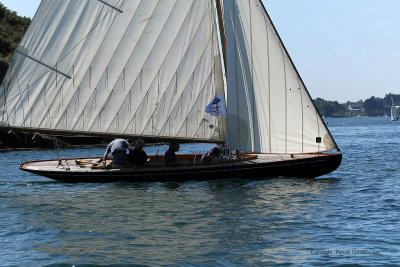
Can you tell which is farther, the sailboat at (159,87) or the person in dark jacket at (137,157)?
the person in dark jacket at (137,157)

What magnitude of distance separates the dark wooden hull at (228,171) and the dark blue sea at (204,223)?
31 centimetres

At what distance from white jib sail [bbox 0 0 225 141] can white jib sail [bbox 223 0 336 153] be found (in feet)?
2.83

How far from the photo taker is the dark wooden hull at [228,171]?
78.0 feet

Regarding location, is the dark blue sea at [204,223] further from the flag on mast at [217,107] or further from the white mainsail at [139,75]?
the flag on mast at [217,107]

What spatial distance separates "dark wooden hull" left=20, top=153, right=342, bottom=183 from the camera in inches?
936

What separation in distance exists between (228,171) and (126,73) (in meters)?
5.65

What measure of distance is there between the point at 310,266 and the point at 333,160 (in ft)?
38.4

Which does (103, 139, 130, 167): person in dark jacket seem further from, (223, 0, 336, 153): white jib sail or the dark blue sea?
(223, 0, 336, 153): white jib sail

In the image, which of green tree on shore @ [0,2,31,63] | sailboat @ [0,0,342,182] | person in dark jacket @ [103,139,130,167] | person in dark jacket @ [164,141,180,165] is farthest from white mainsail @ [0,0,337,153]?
green tree on shore @ [0,2,31,63]

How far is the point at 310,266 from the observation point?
41.5 ft

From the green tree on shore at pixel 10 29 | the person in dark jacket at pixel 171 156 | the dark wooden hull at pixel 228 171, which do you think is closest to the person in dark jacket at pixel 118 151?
the dark wooden hull at pixel 228 171

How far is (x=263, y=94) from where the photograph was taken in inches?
940

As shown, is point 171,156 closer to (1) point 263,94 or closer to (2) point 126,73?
(2) point 126,73

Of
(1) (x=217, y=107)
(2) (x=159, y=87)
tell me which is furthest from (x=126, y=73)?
(1) (x=217, y=107)
